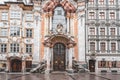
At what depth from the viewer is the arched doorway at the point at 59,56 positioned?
182 feet

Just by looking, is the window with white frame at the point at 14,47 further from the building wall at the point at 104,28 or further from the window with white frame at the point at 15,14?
the building wall at the point at 104,28

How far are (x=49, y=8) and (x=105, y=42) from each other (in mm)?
14631

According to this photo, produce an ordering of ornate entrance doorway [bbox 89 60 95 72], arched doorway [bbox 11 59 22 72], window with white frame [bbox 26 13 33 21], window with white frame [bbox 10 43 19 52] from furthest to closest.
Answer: window with white frame [bbox 26 13 33 21] < ornate entrance doorway [bbox 89 60 95 72] < arched doorway [bbox 11 59 22 72] < window with white frame [bbox 10 43 19 52]

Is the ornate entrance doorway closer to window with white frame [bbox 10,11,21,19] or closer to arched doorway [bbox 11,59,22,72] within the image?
arched doorway [bbox 11,59,22,72]

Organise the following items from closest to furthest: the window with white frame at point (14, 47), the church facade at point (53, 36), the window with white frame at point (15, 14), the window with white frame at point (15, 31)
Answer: the window with white frame at point (14, 47), the church facade at point (53, 36), the window with white frame at point (15, 31), the window with white frame at point (15, 14)

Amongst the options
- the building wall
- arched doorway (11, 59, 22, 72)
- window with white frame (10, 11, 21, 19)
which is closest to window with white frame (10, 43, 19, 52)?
arched doorway (11, 59, 22, 72)

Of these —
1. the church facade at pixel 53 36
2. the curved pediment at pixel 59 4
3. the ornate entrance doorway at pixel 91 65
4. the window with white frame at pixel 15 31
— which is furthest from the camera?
the curved pediment at pixel 59 4

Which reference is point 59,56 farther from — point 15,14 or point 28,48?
point 15,14

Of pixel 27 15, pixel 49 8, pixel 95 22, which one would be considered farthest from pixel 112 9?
pixel 27 15

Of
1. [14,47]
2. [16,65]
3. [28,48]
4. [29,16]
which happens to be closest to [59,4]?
[29,16]

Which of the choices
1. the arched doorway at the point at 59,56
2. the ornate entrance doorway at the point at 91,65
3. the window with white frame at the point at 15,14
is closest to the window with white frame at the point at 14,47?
the window with white frame at the point at 15,14

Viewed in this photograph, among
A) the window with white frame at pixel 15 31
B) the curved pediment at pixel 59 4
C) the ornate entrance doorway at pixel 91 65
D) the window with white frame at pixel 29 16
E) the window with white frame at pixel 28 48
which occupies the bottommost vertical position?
the ornate entrance doorway at pixel 91 65

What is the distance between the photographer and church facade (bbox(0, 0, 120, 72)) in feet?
180

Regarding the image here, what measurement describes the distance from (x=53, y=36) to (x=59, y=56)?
189 inches
